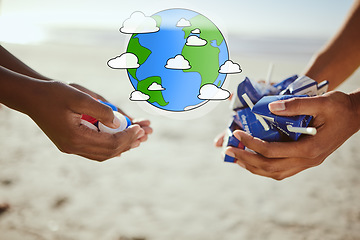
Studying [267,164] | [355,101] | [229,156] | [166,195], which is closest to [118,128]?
[229,156]

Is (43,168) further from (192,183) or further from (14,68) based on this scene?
(14,68)

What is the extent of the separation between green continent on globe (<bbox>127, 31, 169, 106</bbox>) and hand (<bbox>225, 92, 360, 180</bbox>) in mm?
325

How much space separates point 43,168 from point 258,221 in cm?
158

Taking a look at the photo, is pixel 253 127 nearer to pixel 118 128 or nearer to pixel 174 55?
pixel 174 55

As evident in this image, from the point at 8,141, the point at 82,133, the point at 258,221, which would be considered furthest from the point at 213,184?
the point at 8,141

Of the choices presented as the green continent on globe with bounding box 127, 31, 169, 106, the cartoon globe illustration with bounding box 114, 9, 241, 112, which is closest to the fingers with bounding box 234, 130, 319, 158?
the cartoon globe illustration with bounding box 114, 9, 241, 112

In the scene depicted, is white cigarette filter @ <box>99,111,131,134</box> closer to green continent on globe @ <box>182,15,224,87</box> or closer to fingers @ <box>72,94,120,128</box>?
fingers @ <box>72,94,120,128</box>

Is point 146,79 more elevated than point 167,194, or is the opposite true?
point 146,79

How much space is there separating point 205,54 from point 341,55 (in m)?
0.74

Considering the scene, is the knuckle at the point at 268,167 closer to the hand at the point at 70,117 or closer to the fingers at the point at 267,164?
the fingers at the point at 267,164

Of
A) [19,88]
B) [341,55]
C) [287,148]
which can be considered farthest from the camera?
[341,55]

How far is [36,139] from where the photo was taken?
2.68 meters

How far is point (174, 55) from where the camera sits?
110cm

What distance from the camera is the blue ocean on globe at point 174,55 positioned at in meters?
1.08
